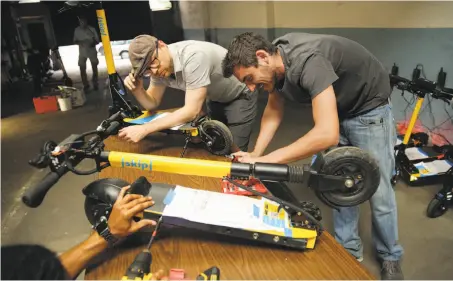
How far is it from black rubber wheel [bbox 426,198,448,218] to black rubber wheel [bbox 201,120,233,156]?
1355 millimetres

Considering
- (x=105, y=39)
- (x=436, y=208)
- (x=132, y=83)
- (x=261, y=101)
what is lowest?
(x=436, y=208)

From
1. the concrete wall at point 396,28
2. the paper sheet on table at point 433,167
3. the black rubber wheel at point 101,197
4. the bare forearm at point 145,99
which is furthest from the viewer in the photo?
the concrete wall at point 396,28

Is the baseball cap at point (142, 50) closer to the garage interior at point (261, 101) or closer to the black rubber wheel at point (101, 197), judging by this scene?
the garage interior at point (261, 101)

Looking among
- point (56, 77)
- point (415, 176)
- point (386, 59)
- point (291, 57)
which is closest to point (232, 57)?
point (291, 57)

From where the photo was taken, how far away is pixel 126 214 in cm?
87

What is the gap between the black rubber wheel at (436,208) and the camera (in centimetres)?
199

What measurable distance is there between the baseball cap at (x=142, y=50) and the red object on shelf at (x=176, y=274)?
1.01 meters

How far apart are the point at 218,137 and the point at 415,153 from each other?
171 cm

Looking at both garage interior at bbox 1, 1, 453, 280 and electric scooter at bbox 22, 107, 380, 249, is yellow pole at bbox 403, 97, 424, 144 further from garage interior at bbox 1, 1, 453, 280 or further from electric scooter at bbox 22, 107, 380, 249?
electric scooter at bbox 22, 107, 380, 249

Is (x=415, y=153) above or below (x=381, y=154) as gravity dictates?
below

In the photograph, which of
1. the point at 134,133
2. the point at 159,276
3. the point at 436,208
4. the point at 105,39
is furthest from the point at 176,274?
the point at 436,208

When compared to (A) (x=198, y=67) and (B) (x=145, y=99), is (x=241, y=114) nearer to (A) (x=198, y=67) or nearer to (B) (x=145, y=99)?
(A) (x=198, y=67)

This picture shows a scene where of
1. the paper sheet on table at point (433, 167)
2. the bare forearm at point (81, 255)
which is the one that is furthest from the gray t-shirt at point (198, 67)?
the paper sheet on table at point (433, 167)

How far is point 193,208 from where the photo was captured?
3.10 ft
